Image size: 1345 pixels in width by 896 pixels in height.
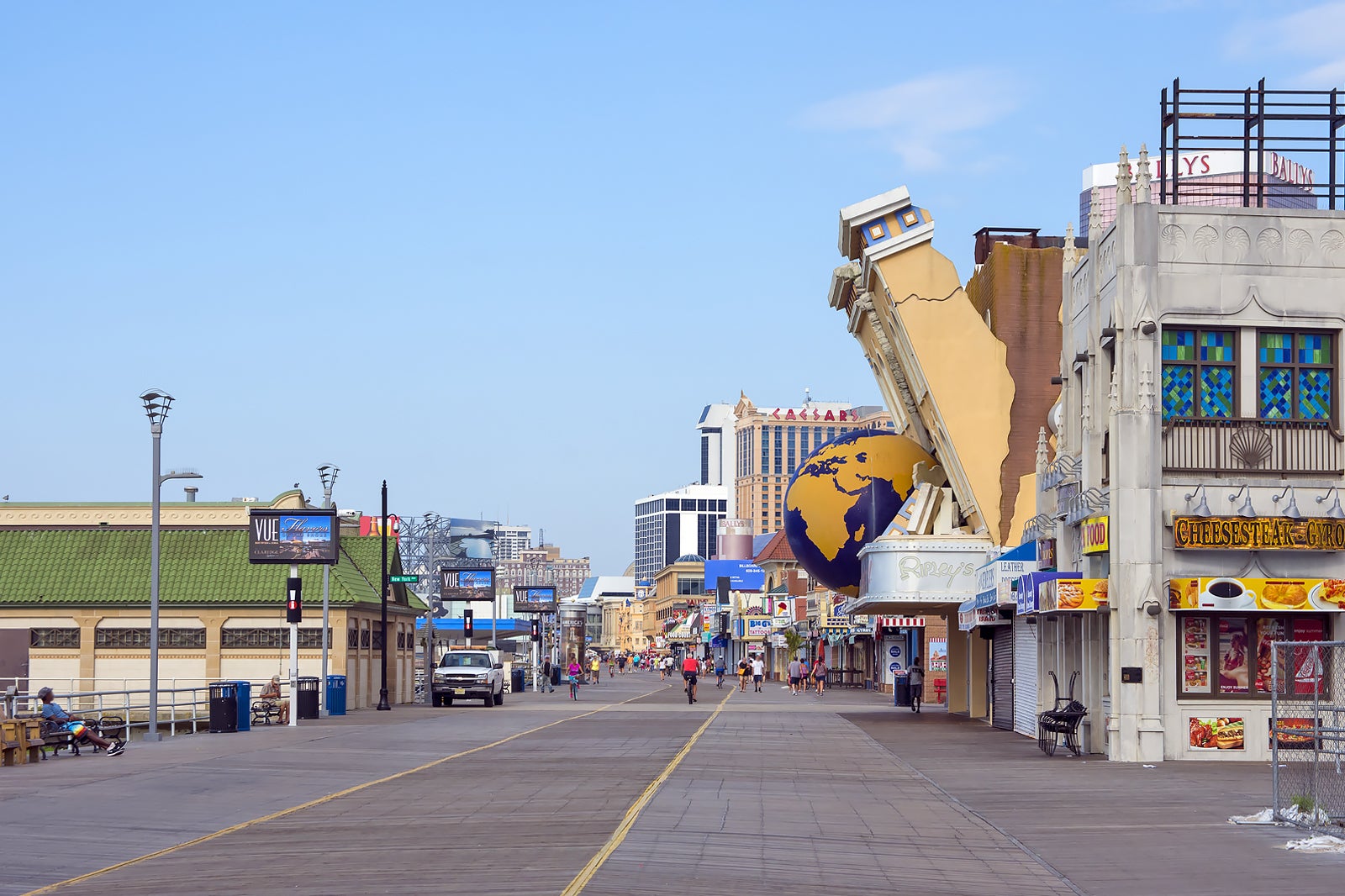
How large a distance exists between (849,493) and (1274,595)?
891 inches

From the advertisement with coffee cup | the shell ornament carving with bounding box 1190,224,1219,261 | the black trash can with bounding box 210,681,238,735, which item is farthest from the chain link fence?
the black trash can with bounding box 210,681,238,735

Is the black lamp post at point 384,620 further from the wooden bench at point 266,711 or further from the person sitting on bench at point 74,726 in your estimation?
the person sitting on bench at point 74,726

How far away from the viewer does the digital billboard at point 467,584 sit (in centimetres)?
7100

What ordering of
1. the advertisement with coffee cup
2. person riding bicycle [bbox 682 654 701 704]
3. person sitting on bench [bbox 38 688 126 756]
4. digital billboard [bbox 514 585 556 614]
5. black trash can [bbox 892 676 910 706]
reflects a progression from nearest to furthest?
the advertisement with coffee cup, person sitting on bench [bbox 38 688 126 756], black trash can [bbox 892 676 910 706], person riding bicycle [bbox 682 654 701 704], digital billboard [bbox 514 585 556 614]

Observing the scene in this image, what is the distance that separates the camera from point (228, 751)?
30438 mm

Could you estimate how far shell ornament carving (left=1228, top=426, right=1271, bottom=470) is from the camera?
27641mm

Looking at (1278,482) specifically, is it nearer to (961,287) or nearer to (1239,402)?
(1239,402)

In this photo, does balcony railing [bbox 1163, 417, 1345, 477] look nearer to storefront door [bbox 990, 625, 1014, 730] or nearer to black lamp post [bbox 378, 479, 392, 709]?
storefront door [bbox 990, 625, 1014, 730]

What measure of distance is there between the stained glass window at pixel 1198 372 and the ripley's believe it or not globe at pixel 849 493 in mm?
20999

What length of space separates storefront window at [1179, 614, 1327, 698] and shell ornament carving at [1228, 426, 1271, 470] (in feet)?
8.47

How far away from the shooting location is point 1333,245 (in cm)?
2794

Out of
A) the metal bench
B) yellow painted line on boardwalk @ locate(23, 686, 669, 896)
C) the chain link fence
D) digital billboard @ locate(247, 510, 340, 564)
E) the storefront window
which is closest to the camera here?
yellow painted line on boardwalk @ locate(23, 686, 669, 896)

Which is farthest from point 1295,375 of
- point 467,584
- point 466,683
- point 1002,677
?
point 467,584

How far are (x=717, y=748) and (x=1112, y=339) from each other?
34.3 ft
